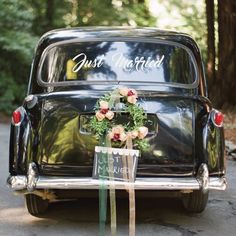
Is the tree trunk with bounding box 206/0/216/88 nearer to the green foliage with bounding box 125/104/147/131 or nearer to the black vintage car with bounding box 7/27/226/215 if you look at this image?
the black vintage car with bounding box 7/27/226/215

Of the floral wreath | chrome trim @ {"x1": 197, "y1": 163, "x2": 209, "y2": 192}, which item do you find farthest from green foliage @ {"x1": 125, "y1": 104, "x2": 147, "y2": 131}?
chrome trim @ {"x1": 197, "y1": 163, "x2": 209, "y2": 192}

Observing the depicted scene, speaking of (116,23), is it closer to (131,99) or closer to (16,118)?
(16,118)

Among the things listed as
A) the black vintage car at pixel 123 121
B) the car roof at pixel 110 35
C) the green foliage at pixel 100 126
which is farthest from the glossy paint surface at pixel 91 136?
the car roof at pixel 110 35

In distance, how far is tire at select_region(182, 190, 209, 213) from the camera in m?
5.52

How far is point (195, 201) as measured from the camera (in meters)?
5.60

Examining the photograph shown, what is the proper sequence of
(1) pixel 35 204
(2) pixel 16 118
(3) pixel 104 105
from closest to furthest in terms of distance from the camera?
(3) pixel 104 105 → (2) pixel 16 118 → (1) pixel 35 204

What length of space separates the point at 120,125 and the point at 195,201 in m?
1.40

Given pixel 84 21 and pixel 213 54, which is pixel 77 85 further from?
pixel 84 21

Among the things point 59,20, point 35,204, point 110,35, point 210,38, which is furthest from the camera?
point 59,20

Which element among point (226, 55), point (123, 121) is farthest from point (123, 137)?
point (226, 55)

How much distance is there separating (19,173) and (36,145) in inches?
12.0

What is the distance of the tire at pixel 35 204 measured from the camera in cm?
550

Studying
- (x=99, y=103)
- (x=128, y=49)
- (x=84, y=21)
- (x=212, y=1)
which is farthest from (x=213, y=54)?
(x=99, y=103)

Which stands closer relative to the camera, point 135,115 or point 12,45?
point 135,115
